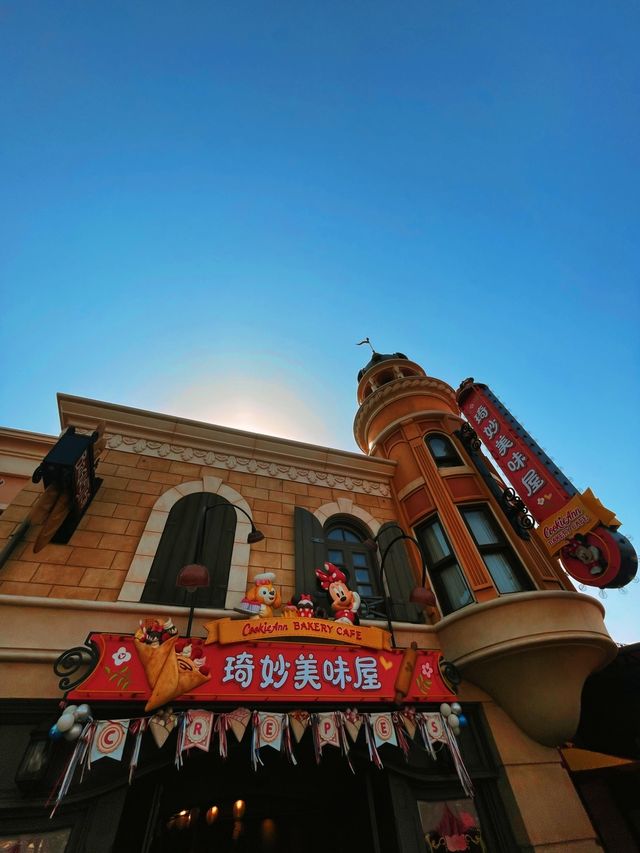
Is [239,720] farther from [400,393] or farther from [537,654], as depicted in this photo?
[400,393]

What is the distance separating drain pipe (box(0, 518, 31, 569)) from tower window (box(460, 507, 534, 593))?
876 cm

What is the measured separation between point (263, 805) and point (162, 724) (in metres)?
3.69

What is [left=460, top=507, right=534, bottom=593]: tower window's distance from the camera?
793cm

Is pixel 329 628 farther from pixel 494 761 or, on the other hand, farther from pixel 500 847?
pixel 500 847

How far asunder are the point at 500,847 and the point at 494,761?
976mm

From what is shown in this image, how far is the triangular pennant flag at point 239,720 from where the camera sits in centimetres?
487

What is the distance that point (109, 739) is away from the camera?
176 inches

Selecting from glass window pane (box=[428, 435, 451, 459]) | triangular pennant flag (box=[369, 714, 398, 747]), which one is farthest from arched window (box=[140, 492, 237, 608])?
glass window pane (box=[428, 435, 451, 459])

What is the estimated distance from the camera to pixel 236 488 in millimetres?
8914

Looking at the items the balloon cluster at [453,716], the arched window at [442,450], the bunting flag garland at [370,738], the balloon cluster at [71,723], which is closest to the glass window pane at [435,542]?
the arched window at [442,450]

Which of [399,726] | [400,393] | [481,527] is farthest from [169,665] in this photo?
[400,393]

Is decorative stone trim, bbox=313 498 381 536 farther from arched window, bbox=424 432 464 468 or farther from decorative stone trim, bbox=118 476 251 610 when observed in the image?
arched window, bbox=424 432 464 468

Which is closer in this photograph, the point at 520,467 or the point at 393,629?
the point at 393,629

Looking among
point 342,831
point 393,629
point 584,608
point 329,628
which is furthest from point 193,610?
point 584,608
